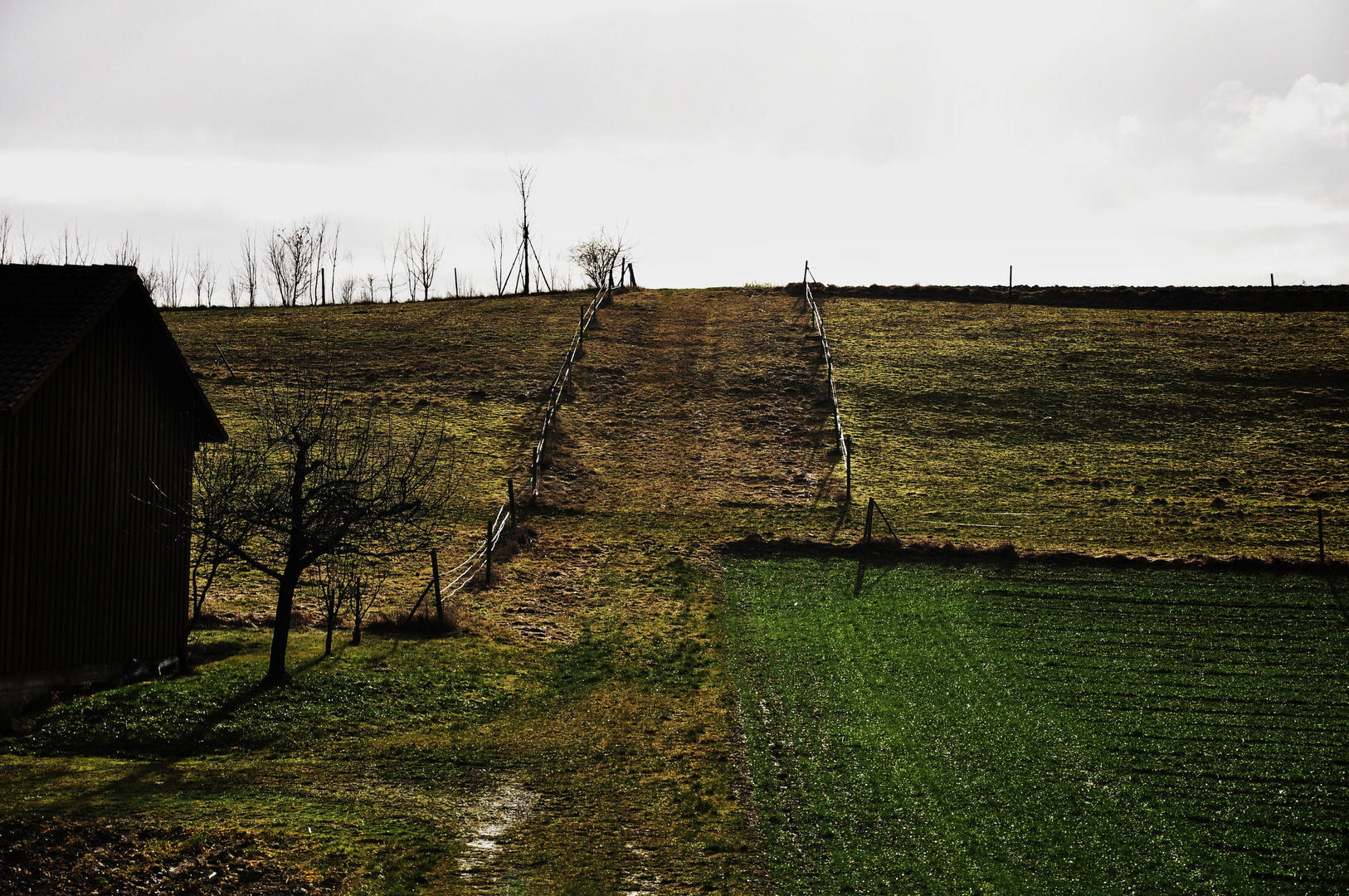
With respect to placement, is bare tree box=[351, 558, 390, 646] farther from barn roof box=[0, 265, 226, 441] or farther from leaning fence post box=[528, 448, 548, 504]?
leaning fence post box=[528, 448, 548, 504]

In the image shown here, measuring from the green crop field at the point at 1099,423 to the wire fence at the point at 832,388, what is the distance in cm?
49

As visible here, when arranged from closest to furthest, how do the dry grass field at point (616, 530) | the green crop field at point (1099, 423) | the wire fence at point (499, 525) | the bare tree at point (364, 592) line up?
1. the dry grass field at point (616, 530)
2. the bare tree at point (364, 592)
3. the wire fence at point (499, 525)
4. the green crop field at point (1099, 423)

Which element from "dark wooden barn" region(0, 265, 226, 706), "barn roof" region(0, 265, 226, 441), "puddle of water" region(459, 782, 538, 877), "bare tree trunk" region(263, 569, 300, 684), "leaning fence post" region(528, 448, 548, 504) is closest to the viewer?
"puddle of water" region(459, 782, 538, 877)

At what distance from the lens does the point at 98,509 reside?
18.6 m

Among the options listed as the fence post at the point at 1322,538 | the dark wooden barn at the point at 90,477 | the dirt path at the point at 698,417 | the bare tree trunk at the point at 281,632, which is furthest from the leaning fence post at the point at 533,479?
the fence post at the point at 1322,538

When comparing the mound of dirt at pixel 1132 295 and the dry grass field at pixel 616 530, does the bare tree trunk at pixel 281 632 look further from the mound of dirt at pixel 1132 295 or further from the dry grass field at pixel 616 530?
the mound of dirt at pixel 1132 295

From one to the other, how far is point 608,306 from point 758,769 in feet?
149

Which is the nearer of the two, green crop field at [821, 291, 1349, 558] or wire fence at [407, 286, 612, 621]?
wire fence at [407, 286, 612, 621]

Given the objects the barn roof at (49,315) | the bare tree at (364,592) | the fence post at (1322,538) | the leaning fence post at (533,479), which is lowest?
the bare tree at (364,592)

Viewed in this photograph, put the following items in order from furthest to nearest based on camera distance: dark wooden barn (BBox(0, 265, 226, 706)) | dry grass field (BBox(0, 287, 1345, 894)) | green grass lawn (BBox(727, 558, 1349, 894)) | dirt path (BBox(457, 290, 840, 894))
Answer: dark wooden barn (BBox(0, 265, 226, 706))
dirt path (BBox(457, 290, 840, 894))
green grass lawn (BBox(727, 558, 1349, 894))
dry grass field (BBox(0, 287, 1345, 894))

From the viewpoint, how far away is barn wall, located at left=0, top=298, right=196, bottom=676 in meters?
16.9

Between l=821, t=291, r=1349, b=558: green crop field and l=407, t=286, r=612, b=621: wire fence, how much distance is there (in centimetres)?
1183

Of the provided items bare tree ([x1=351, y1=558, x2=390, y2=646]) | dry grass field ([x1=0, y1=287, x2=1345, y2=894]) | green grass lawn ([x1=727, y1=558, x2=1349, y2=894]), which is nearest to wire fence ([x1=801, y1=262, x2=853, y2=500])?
dry grass field ([x1=0, y1=287, x2=1345, y2=894])

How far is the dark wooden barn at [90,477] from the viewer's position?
1684 cm
